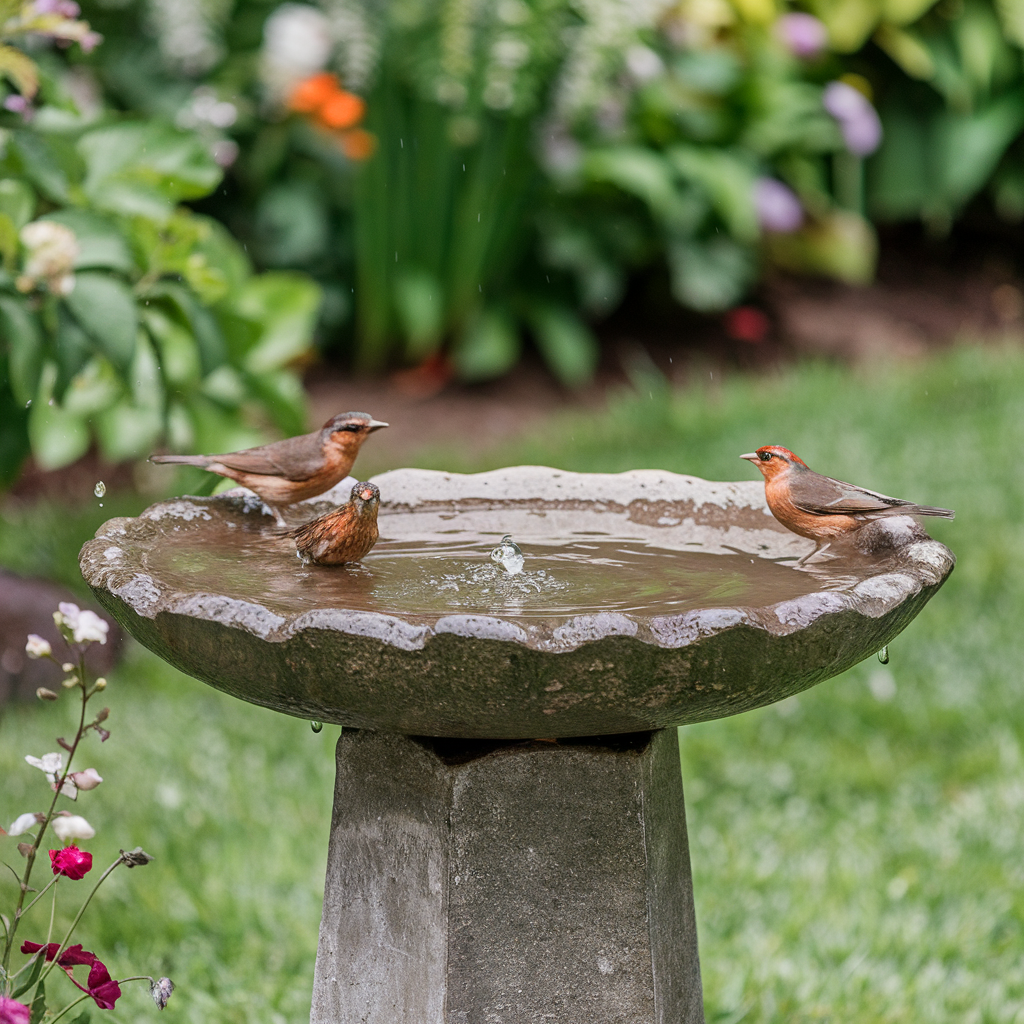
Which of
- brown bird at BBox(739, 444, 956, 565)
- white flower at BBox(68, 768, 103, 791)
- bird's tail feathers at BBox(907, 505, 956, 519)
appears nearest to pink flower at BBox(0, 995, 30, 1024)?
white flower at BBox(68, 768, 103, 791)

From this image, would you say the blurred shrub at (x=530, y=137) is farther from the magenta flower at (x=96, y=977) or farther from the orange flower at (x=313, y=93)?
the magenta flower at (x=96, y=977)

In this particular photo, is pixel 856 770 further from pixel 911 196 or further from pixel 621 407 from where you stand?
pixel 911 196

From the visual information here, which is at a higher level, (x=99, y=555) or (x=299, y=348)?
(x=99, y=555)

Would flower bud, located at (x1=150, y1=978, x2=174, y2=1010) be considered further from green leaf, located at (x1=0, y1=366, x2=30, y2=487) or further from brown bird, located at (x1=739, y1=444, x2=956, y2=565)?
green leaf, located at (x1=0, y1=366, x2=30, y2=487)

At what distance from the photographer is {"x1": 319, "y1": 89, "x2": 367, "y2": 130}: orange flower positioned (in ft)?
21.8

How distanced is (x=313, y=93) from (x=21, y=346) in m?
4.30

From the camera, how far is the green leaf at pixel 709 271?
723 centimetres

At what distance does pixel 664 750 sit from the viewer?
2.16 metres

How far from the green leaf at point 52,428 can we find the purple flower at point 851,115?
458 centimetres

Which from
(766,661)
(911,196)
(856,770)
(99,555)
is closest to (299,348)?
(856,770)

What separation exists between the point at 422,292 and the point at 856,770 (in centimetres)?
383

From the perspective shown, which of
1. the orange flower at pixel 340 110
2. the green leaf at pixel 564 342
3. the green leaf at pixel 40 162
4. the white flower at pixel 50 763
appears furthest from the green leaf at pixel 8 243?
the green leaf at pixel 564 342

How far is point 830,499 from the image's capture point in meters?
2.02

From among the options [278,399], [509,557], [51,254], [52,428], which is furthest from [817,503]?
[52,428]
